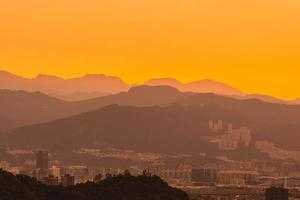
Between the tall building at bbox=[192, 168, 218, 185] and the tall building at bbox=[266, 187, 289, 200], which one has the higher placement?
the tall building at bbox=[192, 168, 218, 185]

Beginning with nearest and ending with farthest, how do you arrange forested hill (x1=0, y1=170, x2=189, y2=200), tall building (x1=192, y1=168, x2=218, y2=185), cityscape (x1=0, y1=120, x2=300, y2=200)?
forested hill (x1=0, y1=170, x2=189, y2=200), cityscape (x1=0, y1=120, x2=300, y2=200), tall building (x1=192, y1=168, x2=218, y2=185)

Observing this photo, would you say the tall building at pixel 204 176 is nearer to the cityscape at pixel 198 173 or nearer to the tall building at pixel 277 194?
the cityscape at pixel 198 173

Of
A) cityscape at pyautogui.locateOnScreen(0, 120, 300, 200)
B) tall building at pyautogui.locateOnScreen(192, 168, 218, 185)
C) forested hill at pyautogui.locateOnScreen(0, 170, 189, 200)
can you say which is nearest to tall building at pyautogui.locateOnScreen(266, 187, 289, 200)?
cityscape at pyautogui.locateOnScreen(0, 120, 300, 200)

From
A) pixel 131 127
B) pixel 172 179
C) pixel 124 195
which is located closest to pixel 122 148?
pixel 131 127

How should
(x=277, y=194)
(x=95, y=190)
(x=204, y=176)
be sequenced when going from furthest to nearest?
(x=204, y=176), (x=277, y=194), (x=95, y=190)

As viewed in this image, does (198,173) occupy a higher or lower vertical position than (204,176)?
higher

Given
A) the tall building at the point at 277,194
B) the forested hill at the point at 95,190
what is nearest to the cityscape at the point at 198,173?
the tall building at the point at 277,194

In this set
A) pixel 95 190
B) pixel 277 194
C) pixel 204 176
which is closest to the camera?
pixel 95 190

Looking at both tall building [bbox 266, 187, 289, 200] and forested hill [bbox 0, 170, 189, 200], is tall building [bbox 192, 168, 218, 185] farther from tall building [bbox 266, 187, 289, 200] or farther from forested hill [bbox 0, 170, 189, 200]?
forested hill [bbox 0, 170, 189, 200]

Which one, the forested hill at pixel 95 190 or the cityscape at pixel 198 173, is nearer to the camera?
the forested hill at pixel 95 190

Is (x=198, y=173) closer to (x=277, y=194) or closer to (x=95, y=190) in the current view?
(x=277, y=194)

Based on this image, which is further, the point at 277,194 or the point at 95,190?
the point at 277,194

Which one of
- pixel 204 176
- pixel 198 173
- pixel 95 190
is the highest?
pixel 198 173

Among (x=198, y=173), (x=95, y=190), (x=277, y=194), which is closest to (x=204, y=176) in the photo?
(x=198, y=173)
